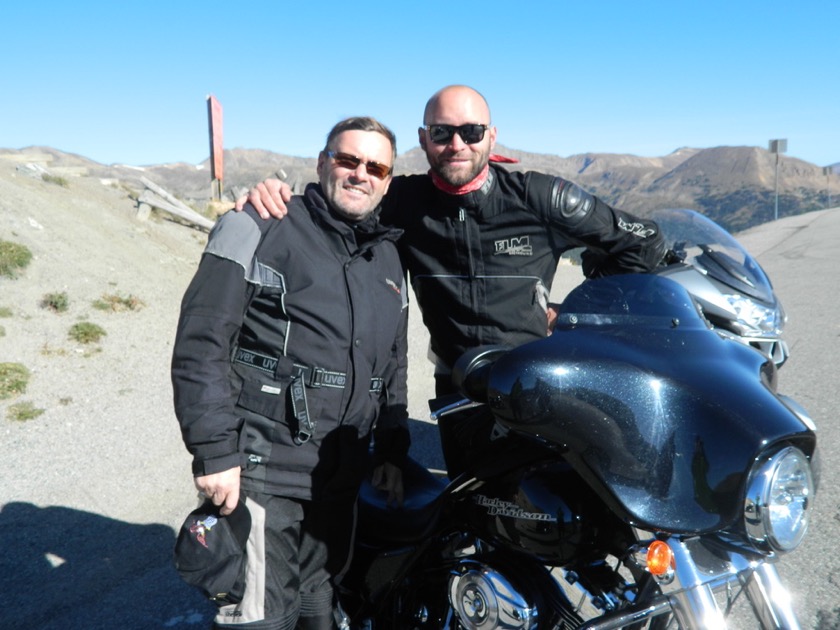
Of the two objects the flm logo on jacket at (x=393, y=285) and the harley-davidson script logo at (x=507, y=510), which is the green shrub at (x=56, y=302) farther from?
the harley-davidson script logo at (x=507, y=510)

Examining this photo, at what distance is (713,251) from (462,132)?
1415mm

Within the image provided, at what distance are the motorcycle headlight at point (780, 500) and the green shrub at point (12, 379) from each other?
20.0 feet

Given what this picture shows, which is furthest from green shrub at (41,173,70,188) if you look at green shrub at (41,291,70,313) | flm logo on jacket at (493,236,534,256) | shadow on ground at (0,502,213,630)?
flm logo on jacket at (493,236,534,256)

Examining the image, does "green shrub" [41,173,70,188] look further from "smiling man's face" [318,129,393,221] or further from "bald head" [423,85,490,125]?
"smiling man's face" [318,129,393,221]

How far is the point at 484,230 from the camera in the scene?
305cm

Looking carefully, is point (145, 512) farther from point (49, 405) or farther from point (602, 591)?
point (602, 591)

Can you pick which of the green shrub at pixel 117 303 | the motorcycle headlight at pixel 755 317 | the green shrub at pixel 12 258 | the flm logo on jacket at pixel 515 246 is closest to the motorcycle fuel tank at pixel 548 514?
the flm logo on jacket at pixel 515 246

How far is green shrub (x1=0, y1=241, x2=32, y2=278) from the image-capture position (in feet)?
28.4

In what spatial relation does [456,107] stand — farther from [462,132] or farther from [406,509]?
[406,509]

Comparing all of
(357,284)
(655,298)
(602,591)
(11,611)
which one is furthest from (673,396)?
(11,611)

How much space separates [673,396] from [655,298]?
40 centimetres

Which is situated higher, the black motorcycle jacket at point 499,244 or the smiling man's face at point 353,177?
the smiling man's face at point 353,177

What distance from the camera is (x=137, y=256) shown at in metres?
11.3

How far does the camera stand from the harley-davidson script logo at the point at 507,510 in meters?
1.85
